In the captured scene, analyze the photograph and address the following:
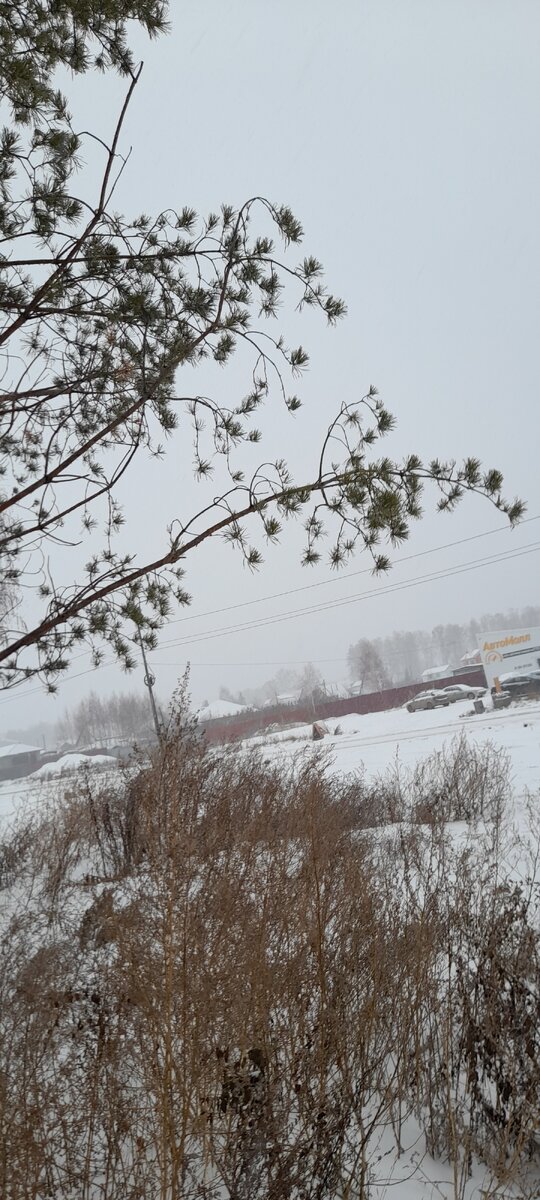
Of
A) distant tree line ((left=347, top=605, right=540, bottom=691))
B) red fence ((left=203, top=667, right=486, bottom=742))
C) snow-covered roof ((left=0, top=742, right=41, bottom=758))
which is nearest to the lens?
red fence ((left=203, top=667, right=486, bottom=742))

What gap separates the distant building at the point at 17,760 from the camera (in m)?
26.2

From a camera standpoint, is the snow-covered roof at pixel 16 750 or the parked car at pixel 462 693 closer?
the parked car at pixel 462 693

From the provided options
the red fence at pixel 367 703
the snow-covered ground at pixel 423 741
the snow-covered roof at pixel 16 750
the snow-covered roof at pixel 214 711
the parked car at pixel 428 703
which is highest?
the snow-covered roof at pixel 16 750

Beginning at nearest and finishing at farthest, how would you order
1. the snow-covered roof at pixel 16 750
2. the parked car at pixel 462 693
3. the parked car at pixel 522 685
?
the parked car at pixel 522 685, the parked car at pixel 462 693, the snow-covered roof at pixel 16 750

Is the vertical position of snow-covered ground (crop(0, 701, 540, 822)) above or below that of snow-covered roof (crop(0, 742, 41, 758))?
below

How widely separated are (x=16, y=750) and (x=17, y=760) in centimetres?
57

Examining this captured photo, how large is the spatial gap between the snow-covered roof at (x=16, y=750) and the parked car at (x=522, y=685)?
1851 cm

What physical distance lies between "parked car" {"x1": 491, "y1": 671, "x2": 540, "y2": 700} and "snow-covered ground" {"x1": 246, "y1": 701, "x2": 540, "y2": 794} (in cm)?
114

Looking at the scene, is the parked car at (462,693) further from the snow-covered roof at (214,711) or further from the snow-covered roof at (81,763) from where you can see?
the snow-covered roof at (81,763)

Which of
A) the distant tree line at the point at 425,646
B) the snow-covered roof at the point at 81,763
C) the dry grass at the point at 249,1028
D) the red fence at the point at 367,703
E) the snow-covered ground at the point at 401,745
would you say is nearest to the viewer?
the dry grass at the point at 249,1028

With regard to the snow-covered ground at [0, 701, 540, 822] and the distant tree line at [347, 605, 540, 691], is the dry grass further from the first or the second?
the distant tree line at [347, 605, 540, 691]

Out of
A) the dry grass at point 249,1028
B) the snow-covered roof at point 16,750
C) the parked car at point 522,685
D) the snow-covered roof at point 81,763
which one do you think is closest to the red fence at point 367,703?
the parked car at point 522,685

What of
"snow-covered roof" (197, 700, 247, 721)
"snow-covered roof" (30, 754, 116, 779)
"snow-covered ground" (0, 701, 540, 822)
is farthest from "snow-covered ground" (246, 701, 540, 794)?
"snow-covered roof" (30, 754, 116, 779)

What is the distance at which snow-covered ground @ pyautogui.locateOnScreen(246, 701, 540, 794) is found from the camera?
10172mm
